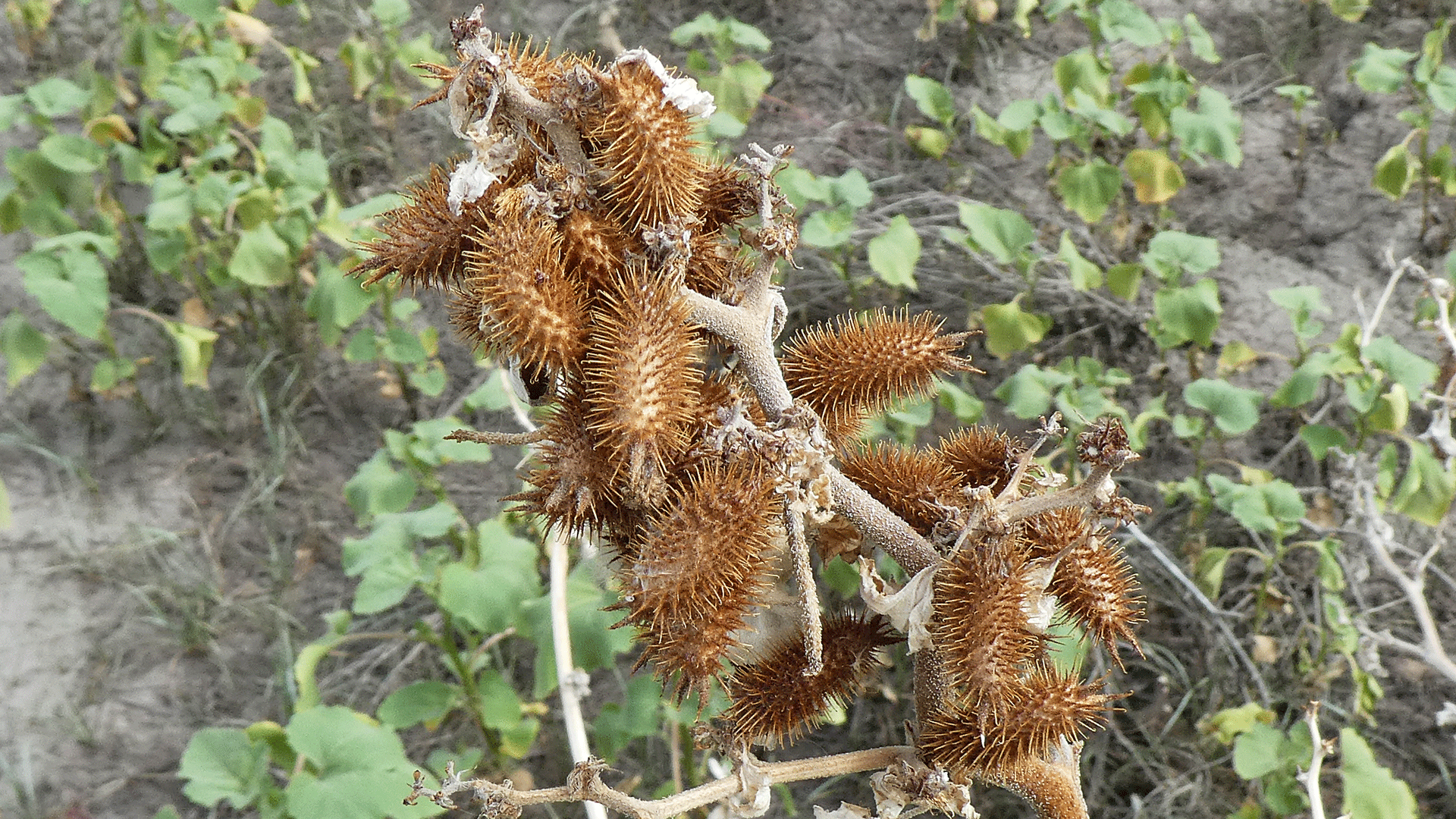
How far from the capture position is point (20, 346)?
9.53 feet

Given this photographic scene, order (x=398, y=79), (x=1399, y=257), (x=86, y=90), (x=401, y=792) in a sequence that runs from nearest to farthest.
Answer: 1. (x=401, y=792)
2. (x=1399, y=257)
3. (x=86, y=90)
4. (x=398, y=79)

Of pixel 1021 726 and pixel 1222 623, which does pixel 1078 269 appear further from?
pixel 1021 726

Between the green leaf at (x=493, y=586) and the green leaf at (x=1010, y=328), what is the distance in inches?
47.5

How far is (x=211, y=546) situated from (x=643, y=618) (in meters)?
2.49

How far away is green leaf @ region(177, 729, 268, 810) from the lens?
2.05 metres

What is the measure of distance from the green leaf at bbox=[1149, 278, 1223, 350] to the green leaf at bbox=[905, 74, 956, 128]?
2.77ft

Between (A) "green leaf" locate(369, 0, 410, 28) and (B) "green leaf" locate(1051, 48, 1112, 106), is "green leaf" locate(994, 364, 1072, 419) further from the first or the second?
(A) "green leaf" locate(369, 0, 410, 28)

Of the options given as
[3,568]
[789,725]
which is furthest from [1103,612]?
[3,568]

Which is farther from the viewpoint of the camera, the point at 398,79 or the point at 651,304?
the point at 398,79

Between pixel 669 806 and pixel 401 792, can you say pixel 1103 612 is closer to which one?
pixel 669 806

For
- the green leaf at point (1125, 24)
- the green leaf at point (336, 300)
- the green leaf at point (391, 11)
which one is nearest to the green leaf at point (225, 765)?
the green leaf at point (336, 300)

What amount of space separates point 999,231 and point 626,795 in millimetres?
1955

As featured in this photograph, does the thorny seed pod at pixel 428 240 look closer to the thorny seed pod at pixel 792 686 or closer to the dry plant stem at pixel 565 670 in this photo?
the thorny seed pod at pixel 792 686

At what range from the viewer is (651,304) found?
859 millimetres
